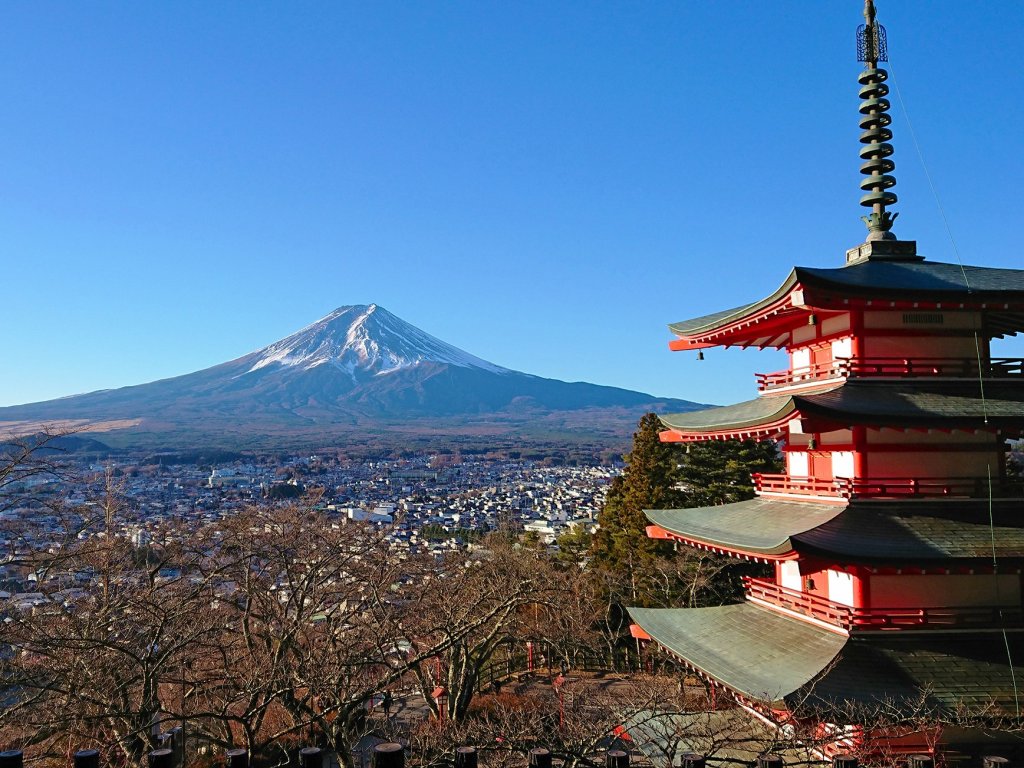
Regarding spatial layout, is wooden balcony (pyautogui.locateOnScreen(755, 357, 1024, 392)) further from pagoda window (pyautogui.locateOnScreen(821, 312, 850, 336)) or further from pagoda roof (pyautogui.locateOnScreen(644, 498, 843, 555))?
pagoda roof (pyautogui.locateOnScreen(644, 498, 843, 555))

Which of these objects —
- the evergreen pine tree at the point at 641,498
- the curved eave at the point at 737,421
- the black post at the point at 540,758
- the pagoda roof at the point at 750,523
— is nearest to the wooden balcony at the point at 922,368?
the curved eave at the point at 737,421

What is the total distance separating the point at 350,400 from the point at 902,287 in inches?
5162

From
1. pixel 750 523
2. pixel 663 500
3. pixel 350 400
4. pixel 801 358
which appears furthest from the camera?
pixel 350 400

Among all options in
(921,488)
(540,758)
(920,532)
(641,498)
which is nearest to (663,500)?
(641,498)

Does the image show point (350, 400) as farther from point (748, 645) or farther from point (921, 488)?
point (921, 488)

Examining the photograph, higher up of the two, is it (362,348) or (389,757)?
(362,348)

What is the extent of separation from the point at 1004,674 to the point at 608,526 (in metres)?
17.5

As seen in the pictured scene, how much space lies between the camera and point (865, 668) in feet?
28.4

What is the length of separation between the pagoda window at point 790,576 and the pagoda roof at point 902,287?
3477 millimetres

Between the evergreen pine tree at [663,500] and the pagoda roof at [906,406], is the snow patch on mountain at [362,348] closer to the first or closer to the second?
the evergreen pine tree at [663,500]

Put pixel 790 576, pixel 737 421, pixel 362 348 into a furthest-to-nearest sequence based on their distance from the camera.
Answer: pixel 362 348, pixel 790 576, pixel 737 421

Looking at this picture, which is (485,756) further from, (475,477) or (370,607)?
(475,477)

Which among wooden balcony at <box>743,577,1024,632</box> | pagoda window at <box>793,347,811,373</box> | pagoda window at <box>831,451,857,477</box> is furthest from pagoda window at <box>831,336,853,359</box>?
wooden balcony at <box>743,577,1024,632</box>

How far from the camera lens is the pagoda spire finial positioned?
10.7 m
